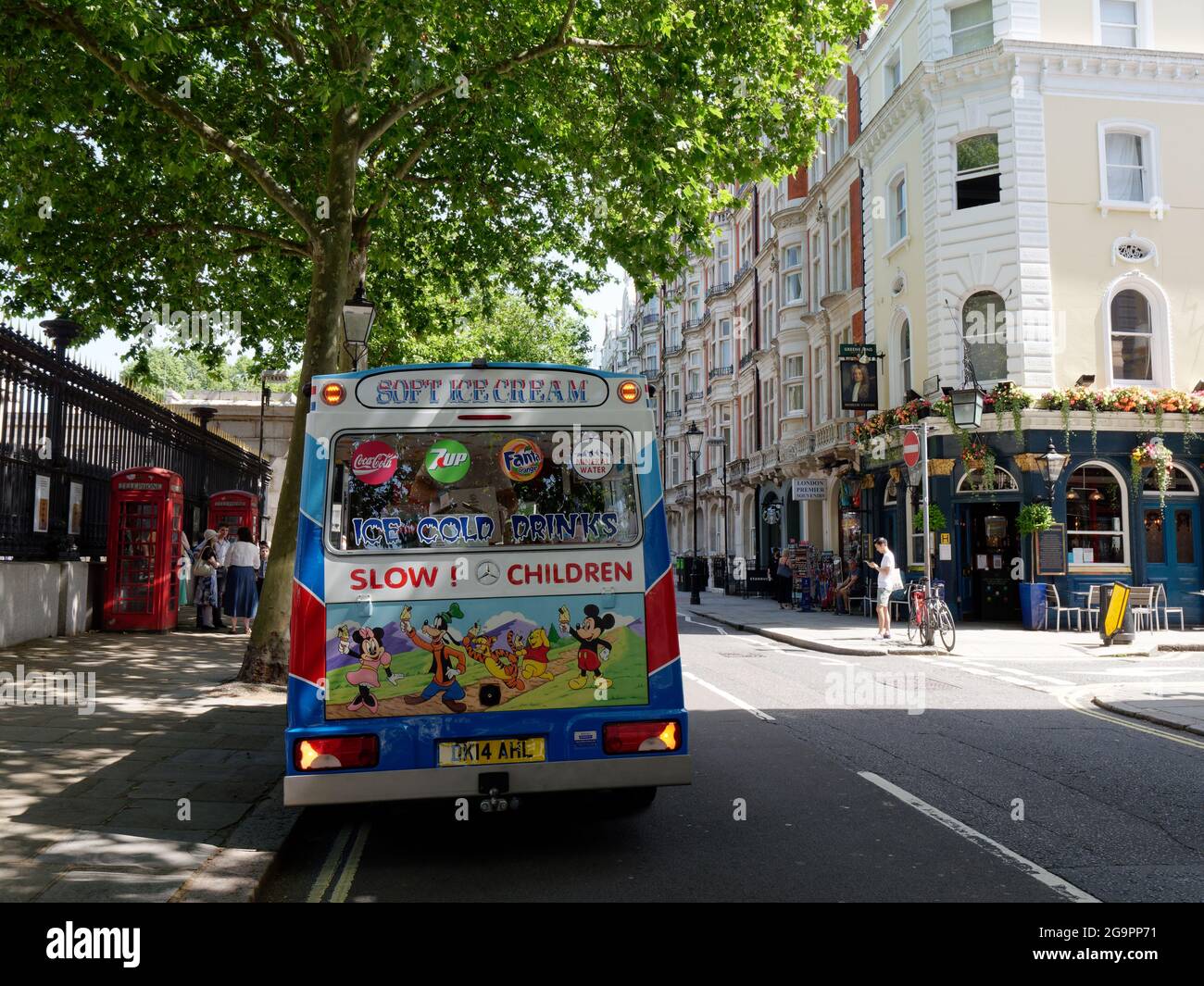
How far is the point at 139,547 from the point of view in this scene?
15766mm

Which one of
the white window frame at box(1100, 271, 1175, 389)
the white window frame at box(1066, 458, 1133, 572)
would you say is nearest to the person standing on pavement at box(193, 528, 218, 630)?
the white window frame at box(1066, 458, 1133, 572)

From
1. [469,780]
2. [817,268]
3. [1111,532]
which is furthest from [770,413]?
[469,780]

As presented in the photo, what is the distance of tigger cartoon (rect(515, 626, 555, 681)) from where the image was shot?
5598 millimetres

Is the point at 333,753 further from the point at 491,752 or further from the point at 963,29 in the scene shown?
the point at 963,29

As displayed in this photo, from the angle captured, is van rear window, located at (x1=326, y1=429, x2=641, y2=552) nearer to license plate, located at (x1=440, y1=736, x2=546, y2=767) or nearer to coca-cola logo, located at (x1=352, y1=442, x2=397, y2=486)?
coca-cola logo, located at (x1=352, y1=442, x2=397, y2=486)

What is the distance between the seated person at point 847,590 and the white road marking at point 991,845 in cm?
1917

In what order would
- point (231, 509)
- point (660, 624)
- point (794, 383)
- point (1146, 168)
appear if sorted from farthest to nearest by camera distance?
point (794, 383) → point (1146, 168) → point (231, 509) → point (660, 624)

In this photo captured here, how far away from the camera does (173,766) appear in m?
7.38

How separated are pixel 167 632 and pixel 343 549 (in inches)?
491

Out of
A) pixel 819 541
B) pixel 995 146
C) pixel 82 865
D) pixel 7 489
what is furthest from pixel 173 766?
pixel 819 541

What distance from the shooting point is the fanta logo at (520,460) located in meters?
5.89

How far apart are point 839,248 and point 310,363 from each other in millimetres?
23705

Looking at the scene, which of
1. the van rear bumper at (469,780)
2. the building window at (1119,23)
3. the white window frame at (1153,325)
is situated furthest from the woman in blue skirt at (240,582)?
the building window at (1119,23)

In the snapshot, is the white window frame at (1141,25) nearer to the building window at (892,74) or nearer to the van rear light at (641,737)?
the building window at (892,74)
